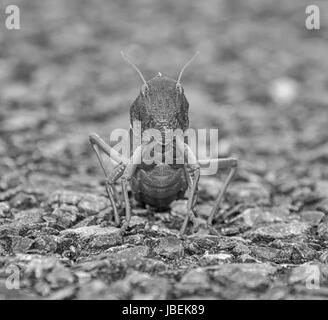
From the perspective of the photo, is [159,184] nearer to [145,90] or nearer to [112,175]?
[112,175]

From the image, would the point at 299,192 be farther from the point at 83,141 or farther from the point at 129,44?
the point at 129,44

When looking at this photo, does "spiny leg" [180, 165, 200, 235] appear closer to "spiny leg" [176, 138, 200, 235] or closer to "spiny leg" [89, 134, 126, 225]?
"spiny leg" [176, 138, 200, 235]

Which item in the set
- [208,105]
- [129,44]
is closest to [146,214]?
[208,105]

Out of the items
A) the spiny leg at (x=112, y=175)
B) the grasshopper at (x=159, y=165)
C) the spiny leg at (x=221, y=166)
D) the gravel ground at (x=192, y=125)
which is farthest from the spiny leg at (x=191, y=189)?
the spiny leg at (x=112, y=175)

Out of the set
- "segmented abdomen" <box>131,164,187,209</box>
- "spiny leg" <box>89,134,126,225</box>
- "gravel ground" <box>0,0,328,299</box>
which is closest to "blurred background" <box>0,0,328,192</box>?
"gravel ground" <box>0,0,328,299</box>

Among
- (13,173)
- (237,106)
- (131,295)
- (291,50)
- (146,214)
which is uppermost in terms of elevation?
(291,50)

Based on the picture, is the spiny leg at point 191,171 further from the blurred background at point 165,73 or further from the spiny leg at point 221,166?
the blurred background at point 165,73
